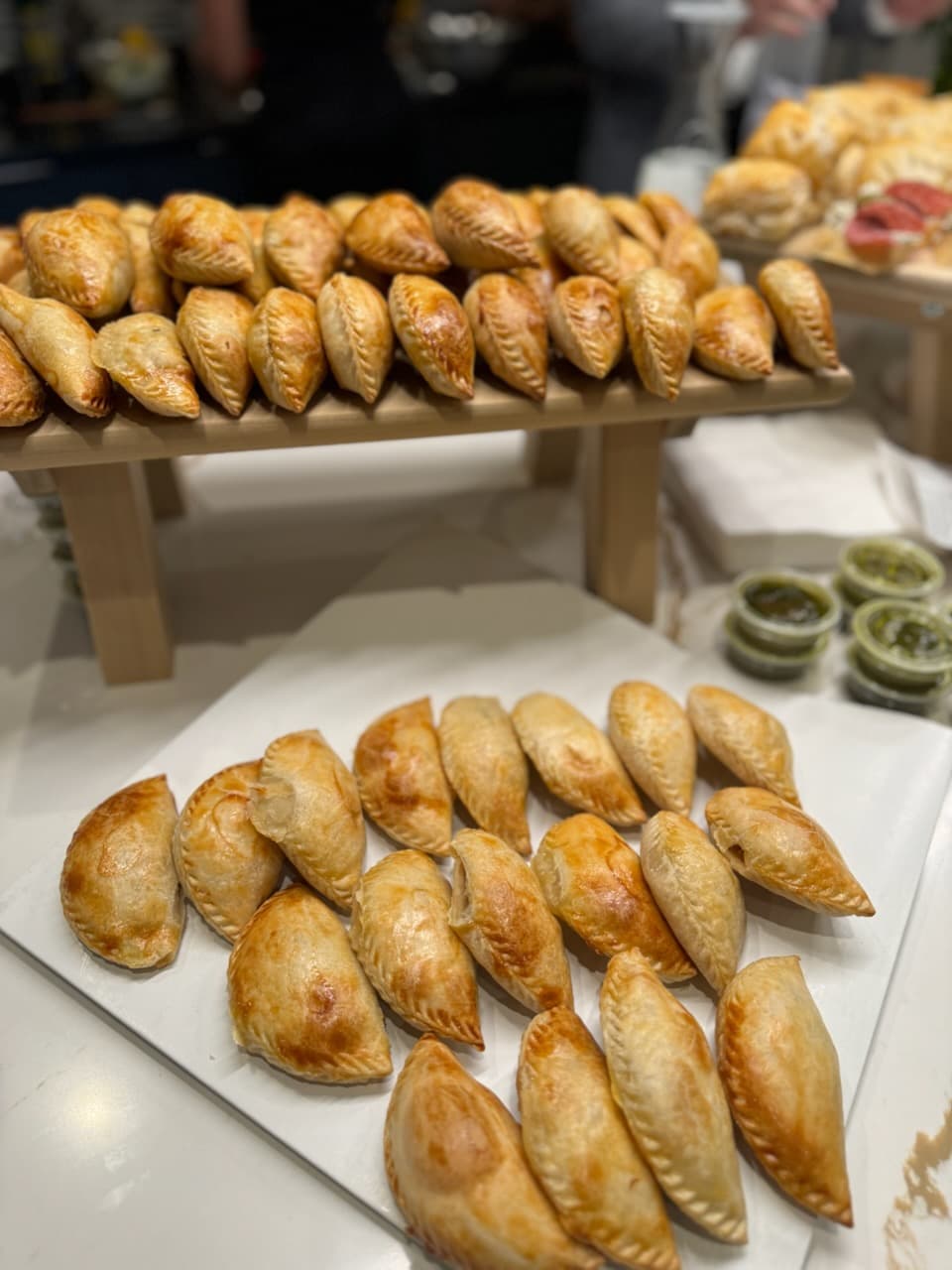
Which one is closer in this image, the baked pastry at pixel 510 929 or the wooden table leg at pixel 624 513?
the baked pastry at pixel 510 929

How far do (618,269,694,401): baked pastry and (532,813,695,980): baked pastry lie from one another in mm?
560

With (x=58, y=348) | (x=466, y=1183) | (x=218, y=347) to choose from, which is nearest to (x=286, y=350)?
(x=218, y=347)

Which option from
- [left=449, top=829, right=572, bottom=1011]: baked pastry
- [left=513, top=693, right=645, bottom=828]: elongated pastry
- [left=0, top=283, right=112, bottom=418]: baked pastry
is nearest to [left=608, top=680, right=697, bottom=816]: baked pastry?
[left=513, top=693, right=645, bottom=828]: elongated pastry

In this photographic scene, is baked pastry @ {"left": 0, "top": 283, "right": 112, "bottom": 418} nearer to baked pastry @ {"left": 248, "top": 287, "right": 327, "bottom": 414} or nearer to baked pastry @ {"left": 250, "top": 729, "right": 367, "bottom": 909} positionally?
baked pastry @ {"left": 248, "top": 287, "right": 327, "bottom": 414}

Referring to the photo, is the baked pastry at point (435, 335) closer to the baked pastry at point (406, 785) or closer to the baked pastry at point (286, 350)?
the baked pastry at point (286, 350)

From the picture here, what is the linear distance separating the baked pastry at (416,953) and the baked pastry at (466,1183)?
66 millimetres

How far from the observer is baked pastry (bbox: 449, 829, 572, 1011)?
3.02 feet

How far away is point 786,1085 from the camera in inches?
32.7

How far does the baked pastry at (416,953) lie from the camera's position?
0.90 metres

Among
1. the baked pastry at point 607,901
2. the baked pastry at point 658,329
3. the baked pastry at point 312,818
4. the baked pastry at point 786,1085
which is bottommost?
the baked pastry at point 786,1085

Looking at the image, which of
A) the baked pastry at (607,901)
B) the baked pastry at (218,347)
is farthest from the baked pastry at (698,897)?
the baked pastry at (218,347)

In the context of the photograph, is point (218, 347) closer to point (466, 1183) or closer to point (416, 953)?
point (416, 953)

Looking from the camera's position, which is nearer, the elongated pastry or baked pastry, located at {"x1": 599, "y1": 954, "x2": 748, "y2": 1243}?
baked pastry, located at {"x1": 599, "y1": 954, "x2": 748, "y2": 1243}

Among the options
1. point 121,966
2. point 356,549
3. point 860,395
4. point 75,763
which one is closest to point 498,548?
point 356,549
